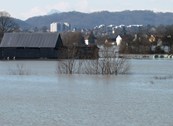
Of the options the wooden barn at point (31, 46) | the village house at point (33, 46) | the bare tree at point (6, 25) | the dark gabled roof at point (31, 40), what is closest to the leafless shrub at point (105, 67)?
the village house at point (33, 46)

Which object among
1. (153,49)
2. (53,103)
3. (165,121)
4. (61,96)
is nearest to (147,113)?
(165,121)

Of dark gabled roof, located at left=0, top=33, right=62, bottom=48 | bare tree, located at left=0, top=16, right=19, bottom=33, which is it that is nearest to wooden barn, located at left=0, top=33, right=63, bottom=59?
dark gabled roof, located at left=0, top=33, right=62, bottom=48

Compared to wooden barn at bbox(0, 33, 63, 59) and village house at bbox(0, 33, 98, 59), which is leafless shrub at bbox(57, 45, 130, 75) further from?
wooden barn at bbox(0, 33, 63, 59)

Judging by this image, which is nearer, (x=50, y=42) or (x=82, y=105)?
(x=82, y=105)

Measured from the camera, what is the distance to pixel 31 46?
81.1 metres

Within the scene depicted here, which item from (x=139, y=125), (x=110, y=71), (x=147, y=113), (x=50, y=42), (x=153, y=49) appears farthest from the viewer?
(x=153, y=49)

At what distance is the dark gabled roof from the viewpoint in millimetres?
80812

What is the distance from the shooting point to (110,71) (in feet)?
121

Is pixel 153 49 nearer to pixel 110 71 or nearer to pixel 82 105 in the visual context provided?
pixel 110 71

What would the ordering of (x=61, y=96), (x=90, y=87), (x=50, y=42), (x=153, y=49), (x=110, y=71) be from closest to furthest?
(x=61, y=96) < (x=90, y=87) < (x=110, y=71) < (x=50, y=42) < (x=153, y=49)

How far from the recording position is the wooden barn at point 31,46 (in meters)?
80.4

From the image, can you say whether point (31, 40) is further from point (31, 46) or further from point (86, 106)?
point (86, 106)

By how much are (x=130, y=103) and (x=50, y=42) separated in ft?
205

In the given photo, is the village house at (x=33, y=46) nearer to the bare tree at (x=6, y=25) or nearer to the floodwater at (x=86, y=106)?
the bare tree at (x=6, y=25)
